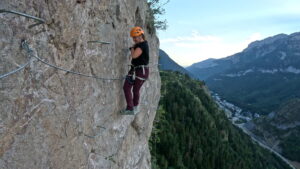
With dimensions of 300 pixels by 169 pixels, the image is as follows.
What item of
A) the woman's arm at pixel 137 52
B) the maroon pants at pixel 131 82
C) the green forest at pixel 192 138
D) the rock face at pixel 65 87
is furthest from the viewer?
the green forest at pixel 192 138

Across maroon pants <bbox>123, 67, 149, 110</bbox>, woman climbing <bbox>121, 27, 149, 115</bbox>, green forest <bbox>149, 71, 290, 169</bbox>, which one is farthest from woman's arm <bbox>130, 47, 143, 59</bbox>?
green forest <bbox>149, 71, 290, 169</bbox>

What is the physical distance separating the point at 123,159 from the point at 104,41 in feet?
13.1

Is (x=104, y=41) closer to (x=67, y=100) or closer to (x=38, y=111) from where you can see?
(x=67, y=100)

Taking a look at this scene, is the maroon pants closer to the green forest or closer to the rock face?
the rock face

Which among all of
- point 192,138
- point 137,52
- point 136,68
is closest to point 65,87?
point 137,52

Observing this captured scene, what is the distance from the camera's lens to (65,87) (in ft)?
17.2

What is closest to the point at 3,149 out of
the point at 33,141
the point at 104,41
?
the point at 33,141

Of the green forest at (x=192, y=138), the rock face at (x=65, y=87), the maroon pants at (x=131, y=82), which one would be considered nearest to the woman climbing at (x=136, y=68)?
the maroon pants at (x=131, y=82)

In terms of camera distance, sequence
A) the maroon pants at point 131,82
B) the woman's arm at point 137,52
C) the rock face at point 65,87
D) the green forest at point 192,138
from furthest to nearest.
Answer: the green forest at point 192,138 < the maroon pants at point 131,82 < the woman's arm at point 137,52 < the rock face at point 65,87

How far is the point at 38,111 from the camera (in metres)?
4.52

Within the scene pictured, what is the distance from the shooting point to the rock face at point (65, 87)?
4023 millimetres

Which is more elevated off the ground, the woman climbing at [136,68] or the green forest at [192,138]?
the woman climbing at [136,68]

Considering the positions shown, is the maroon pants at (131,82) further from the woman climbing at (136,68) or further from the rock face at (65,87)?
the rock face at (65,87)

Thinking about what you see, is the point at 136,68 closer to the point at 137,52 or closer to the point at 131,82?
the point at 131,82
